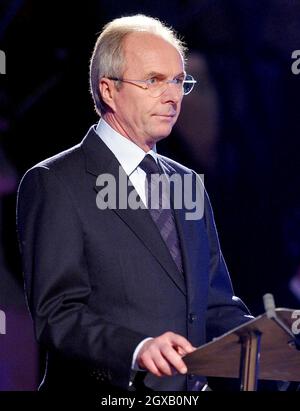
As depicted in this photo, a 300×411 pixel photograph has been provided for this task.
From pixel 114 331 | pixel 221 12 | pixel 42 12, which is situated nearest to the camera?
pixel 114 331

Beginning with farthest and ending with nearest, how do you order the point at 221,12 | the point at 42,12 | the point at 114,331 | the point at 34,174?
the point at 221,12, the point at 42,12, the point at 34,174, the point at 114,331

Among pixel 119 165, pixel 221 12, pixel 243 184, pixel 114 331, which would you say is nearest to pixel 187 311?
pixel 114 331

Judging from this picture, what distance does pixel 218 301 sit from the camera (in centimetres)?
250

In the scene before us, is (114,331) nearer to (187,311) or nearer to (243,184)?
(187,311)

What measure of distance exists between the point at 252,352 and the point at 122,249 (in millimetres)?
532

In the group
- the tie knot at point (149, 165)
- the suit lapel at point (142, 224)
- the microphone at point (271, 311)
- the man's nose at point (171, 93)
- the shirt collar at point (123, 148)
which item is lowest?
the microphone at point (271, 311)

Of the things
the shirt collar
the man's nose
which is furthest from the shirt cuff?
the man's nose

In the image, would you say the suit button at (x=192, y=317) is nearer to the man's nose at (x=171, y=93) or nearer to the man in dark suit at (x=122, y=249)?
the man in dark suit at (x=122, y=249)

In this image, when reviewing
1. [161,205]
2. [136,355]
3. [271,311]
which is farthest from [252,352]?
[161,205]

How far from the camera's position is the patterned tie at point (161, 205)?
237 cm

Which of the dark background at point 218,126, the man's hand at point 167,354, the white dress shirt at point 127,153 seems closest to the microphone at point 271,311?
the man's hand at point 167,354

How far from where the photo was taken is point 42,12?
3.46 metres

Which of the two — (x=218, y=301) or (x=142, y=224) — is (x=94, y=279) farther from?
(x=218, y=301)
